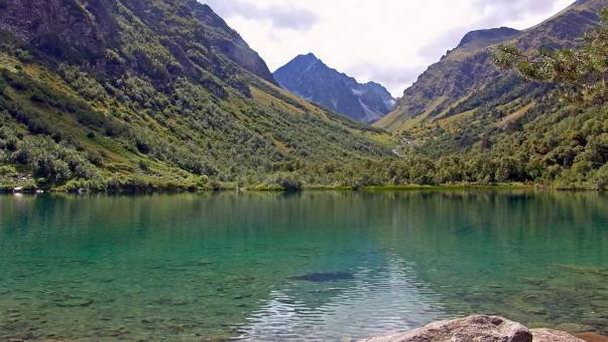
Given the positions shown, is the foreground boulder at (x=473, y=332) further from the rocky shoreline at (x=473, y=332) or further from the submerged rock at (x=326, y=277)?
the submerged rock at (x=326, y=277)

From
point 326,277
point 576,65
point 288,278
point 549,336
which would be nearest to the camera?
point 549,336

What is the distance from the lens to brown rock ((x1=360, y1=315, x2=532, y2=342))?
56.9 feet

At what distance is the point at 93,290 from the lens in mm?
42281

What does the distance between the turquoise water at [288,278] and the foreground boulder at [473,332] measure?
12.5 metres

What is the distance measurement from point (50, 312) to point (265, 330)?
13.5m

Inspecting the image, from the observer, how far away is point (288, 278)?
1875 inches

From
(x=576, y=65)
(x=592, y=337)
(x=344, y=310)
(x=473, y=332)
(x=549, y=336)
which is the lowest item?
(x=344, y=310)

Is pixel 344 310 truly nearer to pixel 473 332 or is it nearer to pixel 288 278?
pixel 288 278

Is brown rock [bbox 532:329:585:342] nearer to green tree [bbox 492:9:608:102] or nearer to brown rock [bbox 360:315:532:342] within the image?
brown rock [bbox 360:315:532:342]

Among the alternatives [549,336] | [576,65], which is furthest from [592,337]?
[576,65]

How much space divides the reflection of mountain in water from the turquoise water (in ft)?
0.35

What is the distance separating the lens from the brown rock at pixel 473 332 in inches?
683

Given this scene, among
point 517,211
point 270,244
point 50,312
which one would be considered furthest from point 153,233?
point 517,211

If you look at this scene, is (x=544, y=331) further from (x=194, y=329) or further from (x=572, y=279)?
(x=572, y=279)
